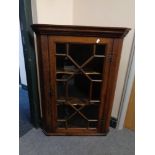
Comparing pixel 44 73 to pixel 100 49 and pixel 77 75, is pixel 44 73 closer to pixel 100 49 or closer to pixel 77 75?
pixel 77 75

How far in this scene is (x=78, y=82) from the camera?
1398 mm

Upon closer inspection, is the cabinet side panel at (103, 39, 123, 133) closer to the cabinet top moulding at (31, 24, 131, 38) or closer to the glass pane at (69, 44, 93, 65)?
the cabinet top moulding at (31, 24, 131, 38)

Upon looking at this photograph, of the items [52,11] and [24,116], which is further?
[24,116]

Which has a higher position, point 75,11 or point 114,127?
point 75,11

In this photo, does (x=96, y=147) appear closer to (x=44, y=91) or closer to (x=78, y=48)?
(x=44, y=91)

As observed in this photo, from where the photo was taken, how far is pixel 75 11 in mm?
1707

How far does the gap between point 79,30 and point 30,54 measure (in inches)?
20.4

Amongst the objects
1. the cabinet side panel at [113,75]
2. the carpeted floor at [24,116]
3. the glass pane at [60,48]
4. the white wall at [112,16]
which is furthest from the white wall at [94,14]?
the carpeted floor at [24,116]

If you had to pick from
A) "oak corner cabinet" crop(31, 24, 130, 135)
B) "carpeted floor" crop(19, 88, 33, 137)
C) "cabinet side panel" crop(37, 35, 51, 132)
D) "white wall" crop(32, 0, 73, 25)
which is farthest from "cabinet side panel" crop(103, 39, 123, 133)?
"carpeted floor" crop(19, 88, 33, 137)

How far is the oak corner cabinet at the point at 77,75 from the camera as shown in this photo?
1188 mm

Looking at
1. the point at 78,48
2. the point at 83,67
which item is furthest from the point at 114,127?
the point at 78,48

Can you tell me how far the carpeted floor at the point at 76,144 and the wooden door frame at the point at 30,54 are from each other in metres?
0.20

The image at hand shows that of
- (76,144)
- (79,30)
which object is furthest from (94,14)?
(76,144)
